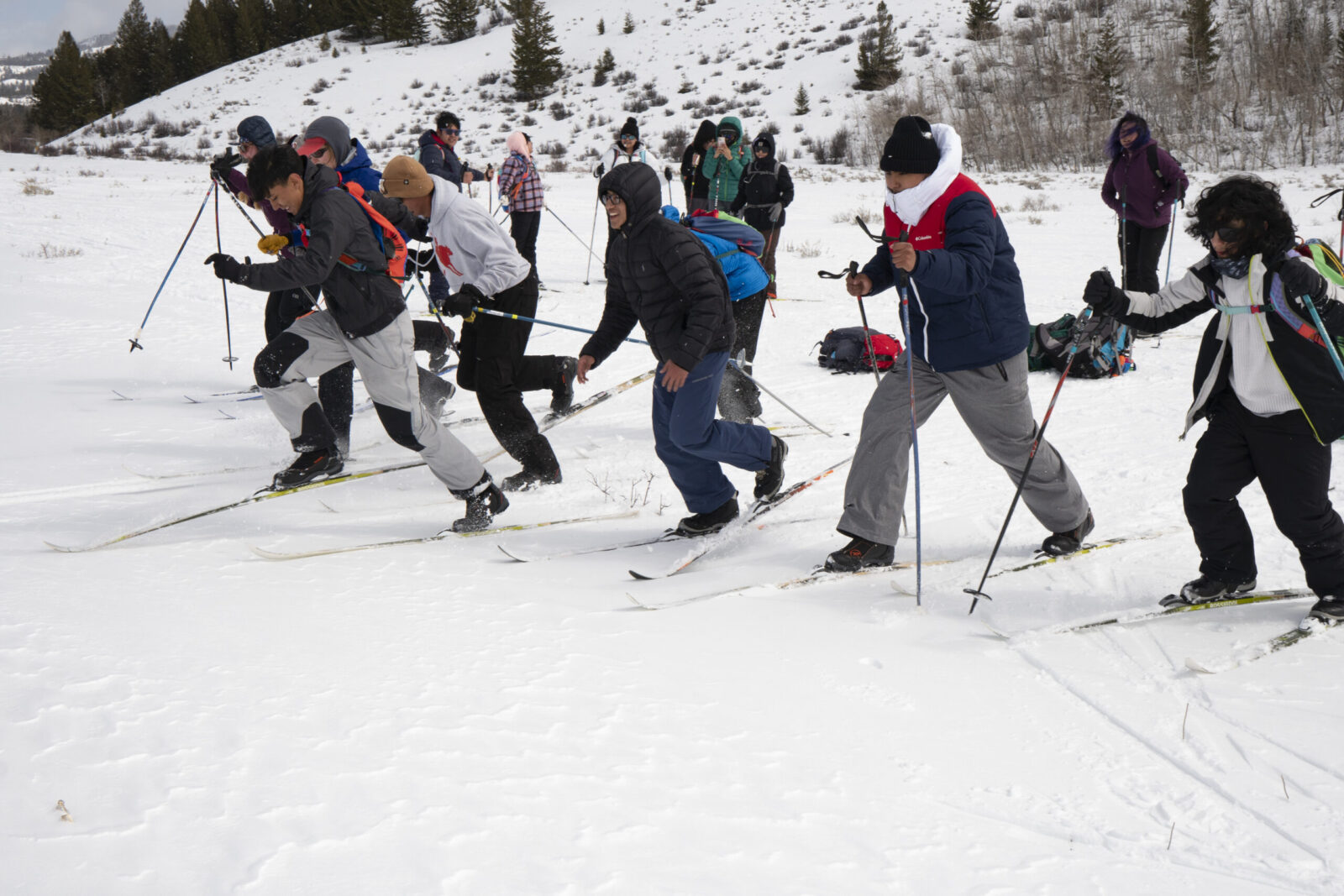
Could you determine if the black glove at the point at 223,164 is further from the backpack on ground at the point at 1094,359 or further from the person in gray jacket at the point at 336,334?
the backpack on ground at the point at 1094,359

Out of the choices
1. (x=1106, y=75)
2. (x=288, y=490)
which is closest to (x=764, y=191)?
(x=288, y=490)

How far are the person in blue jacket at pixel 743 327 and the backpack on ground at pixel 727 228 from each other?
0.08 metres

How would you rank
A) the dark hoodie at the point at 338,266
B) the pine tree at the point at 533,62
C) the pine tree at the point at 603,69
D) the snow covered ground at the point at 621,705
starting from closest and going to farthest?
the snow covered ground at the point at 621,705 < the dark hoodie at the point at 338,266 < the pine tree at the point at 533,62 < the pine tree at the point at 603,69

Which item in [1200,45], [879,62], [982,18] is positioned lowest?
[1200,45]

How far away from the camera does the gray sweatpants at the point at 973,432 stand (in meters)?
3.46

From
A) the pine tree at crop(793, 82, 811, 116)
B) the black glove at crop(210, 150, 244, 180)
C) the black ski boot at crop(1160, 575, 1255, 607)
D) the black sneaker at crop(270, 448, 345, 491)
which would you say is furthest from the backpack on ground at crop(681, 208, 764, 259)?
the pine tree at crop(793, 82, 811, 116)

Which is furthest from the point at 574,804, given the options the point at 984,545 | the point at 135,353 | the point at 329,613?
the point at 135,353

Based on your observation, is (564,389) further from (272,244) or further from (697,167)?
(697,167)

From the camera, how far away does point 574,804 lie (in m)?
2.12

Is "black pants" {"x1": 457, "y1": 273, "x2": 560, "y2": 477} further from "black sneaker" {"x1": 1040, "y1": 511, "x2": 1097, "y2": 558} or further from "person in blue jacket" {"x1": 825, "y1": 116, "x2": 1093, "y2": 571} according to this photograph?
"black sneaker" {"x1": 1040, "y1": 511, "x2": 1097, "y2": 558}

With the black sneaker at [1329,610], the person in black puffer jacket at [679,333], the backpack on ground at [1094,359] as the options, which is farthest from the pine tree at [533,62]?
the black sneaker at [1329,610]

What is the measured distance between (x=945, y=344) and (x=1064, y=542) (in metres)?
1.05

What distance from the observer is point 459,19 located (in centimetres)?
4769

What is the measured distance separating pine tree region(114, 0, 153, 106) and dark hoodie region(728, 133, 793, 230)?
4894 centimetres
